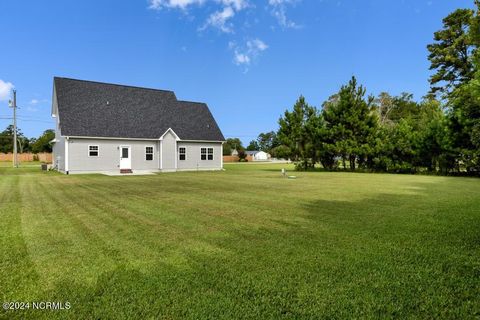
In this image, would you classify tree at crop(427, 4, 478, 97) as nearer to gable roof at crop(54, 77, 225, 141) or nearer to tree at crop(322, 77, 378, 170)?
tree at crop(322, 77, 378, 170)

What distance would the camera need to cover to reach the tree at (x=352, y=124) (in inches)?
914

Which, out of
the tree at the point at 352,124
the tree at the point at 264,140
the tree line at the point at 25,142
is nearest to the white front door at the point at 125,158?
the tree at the point at 352,124

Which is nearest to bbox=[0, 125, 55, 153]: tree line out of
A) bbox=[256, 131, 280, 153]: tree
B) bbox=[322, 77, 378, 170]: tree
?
bbox=[322, 77, 378, 170]: tree

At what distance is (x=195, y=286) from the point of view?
9.80 ft

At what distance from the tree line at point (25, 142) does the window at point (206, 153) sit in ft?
149

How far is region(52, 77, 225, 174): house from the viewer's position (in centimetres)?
2239

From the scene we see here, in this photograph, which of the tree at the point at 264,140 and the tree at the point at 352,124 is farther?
the tree at the point at 264,140

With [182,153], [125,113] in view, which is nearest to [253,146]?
[182,153]

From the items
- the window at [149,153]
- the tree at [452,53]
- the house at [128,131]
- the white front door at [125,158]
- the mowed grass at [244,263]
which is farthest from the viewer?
the tree at [452,53]

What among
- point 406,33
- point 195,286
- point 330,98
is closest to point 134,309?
point 195,286

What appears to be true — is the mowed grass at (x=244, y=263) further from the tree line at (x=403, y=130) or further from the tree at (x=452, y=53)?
the tree at (x=452, y=53)

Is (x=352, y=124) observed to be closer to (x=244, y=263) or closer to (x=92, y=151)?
(x=92, y=151)

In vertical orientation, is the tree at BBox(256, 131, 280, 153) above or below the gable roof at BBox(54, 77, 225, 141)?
above

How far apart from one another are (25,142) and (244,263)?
306ft
